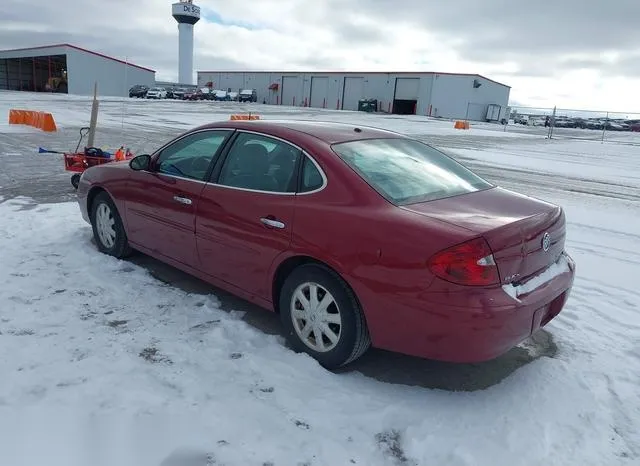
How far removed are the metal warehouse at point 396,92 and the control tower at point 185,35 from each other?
1306 centimetres

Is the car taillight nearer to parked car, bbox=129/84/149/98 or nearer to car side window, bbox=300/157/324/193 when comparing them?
car side window, bbox=300/157/324/193

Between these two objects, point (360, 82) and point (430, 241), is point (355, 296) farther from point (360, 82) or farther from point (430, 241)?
point (360, 82)

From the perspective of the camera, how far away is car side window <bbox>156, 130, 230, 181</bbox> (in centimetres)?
420

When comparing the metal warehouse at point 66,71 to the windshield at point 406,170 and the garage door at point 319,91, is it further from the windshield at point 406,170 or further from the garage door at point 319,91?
the windshield at point 406,170

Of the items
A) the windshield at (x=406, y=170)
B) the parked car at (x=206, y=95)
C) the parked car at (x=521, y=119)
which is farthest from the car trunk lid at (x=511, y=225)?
the parked car at (x=206, y=95)

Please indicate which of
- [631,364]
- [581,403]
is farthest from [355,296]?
[631,364]

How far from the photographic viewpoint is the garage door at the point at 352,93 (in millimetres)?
62013

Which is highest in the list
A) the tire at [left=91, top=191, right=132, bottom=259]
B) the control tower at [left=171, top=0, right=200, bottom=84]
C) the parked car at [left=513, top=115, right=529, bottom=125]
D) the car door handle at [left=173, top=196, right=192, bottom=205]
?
the control tower at [left=171, top=0, right=200, bottom=84]

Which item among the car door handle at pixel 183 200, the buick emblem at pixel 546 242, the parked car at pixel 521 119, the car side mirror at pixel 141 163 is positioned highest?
the parked car at pixel 521 119

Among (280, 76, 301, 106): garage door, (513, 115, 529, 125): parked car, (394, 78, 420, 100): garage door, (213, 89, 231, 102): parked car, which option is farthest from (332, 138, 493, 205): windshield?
(280, 76, 301, 106): garage door

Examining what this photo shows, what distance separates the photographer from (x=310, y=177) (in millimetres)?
3443

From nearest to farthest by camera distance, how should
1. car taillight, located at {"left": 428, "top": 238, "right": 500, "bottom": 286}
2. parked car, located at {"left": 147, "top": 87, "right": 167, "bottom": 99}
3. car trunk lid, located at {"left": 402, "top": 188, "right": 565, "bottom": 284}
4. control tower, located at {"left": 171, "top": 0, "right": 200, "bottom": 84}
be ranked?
car taillight, located at {"left": 428, "top": 238, "right": 500, "bottom": 286} → car trunk lid, located at {"left": 402, "top": 188, "right": 565, "bottom": 284} → parked car, located at {"left": 147, "top": 87, "right": 167, "bottom": 99} → control tower, located at {"left": 171, "top": 0, "right": 200, "bottom": 84}

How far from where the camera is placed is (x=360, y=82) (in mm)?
62062

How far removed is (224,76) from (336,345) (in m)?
83.1
